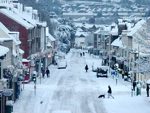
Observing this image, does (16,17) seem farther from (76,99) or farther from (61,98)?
(76,99)

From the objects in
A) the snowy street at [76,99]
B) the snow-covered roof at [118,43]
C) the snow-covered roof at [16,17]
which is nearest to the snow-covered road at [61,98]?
the snowy street at [76,99]

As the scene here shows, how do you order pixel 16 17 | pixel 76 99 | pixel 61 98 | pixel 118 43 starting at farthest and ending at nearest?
pixel 118 43 < pixel 16 17 < pixel 61 98 < pixel 76 99

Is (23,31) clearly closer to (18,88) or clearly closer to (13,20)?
(13,20)

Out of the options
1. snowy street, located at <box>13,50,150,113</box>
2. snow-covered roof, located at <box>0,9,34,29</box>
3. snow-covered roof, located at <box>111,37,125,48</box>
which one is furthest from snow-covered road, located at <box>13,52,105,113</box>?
snow-covered roof, located at <box>111,37,125,48</box>

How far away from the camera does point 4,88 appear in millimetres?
42906

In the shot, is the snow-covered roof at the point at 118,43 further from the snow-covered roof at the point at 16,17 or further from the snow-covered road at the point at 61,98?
the snow-covered road at the point at 61,98

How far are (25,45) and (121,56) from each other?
76.8 ft

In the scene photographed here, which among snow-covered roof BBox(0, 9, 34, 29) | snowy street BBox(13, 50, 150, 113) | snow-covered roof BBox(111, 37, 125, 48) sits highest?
snow-covered roof BBox(0, 9, 34, 29)

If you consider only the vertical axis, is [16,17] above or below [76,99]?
above

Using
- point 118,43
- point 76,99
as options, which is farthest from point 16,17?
point 118,43

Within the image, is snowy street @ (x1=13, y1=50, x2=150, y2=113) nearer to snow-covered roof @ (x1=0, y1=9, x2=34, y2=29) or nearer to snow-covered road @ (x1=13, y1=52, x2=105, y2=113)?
snow-covered road @ (x1=13, y1=52, x2=105, y2=113)

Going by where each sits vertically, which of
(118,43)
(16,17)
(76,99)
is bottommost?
(76,99)

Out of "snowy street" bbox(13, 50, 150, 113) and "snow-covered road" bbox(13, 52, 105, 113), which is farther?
"snow-covered road" bbox(13, 52, 105, 113)

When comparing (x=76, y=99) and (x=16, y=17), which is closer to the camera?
(x=76, y=99)
